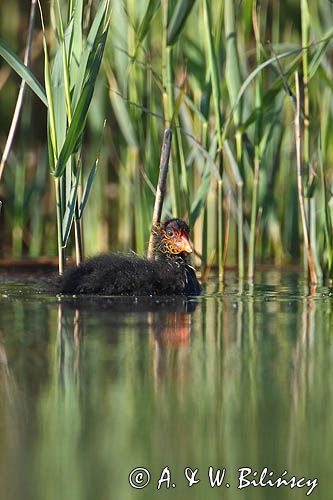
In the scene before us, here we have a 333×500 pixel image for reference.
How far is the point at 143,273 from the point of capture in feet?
23.9

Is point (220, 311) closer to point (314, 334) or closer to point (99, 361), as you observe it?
point (314, 334)

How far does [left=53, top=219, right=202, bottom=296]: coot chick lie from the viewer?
7184 mm

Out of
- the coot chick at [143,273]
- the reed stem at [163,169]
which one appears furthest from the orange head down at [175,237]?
the reed stem at [163,169]

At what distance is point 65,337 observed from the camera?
570cm

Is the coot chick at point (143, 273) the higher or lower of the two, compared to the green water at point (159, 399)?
higher

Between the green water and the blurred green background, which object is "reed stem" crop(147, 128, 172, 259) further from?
the green water

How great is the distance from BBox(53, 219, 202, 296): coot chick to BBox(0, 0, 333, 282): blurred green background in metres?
0.36

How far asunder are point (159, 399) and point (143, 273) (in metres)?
2.91

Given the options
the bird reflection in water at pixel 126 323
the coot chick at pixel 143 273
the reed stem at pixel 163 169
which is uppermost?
the reed stem at pixel 163 169

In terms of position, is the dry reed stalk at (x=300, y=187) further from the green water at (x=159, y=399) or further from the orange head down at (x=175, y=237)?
the green water at (x=159, y=399)

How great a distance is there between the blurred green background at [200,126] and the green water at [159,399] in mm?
1609

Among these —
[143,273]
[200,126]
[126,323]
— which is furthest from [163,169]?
[126,323]

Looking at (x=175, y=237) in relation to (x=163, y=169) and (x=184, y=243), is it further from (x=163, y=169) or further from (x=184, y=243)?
(x=163, y=169)

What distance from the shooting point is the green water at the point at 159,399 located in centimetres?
358
